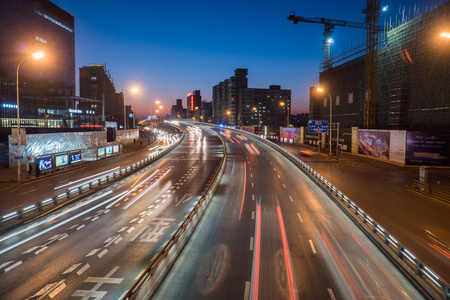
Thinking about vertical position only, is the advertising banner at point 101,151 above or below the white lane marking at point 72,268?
above

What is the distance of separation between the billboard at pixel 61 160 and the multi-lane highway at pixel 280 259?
24555 mm

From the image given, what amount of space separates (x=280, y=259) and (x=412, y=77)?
178 ft

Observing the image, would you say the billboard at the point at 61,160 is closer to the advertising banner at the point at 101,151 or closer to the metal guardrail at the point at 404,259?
the advertising banner at the point at 101,151

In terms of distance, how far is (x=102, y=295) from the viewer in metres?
10.1

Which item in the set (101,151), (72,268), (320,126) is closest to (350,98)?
(320,126)

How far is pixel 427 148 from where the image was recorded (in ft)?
125

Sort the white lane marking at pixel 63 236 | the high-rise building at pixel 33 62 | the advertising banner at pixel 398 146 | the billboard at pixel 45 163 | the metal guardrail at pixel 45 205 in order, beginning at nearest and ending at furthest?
the white lane marking at pixel 63 236 < the metal guardrail at pixel 45 205 < the billboard at pixel 45 163 < the advertising banner at pixel 398 146 < the high-rise building at pixel 33 62

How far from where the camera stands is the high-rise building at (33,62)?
95375mm

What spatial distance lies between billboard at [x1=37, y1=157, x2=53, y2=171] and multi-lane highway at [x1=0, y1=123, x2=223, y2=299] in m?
7.52

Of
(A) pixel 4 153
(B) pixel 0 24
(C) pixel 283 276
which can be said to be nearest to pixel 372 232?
(C) pixel 283 276

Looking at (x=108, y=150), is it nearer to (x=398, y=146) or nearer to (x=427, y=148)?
(x=398, y=146)

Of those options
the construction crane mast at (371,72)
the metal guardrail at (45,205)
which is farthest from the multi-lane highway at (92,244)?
the construction crane mast at (371,72)

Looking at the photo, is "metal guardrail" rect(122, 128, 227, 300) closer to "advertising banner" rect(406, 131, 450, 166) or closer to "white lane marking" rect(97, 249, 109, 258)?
"white lane marking" rect(97, 249, 109, 258)

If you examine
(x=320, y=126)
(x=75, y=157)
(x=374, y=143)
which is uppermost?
(x=320, y=126)
